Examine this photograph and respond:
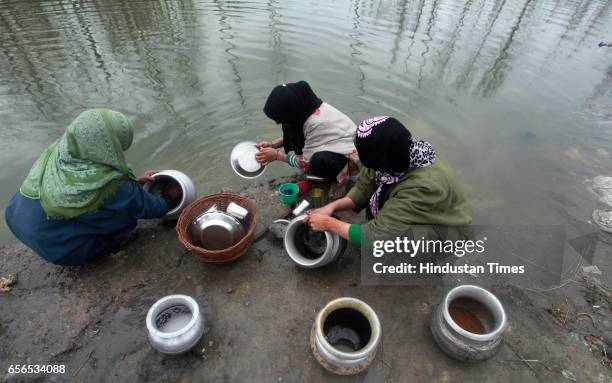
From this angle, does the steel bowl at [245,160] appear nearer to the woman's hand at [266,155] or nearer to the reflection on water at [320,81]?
the woman's hand at [266,155]

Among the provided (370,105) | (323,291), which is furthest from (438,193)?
(370,105)

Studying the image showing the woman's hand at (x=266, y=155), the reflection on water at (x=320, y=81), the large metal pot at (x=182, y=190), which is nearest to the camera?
the large metal pot at (x=182, y=190)

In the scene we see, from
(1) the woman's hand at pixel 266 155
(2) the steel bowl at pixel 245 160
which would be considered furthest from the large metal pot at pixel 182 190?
(1) the woman's hand at pixel 266 155

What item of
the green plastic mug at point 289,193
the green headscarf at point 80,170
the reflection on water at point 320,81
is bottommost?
the reflection on water at point 320,81

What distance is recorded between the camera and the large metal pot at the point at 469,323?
217cm

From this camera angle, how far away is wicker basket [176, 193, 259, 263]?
2.80 meters

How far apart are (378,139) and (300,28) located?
27.6ft

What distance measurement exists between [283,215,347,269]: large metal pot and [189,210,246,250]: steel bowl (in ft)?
1.54

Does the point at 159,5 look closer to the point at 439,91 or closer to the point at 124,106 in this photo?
the point at 124,106

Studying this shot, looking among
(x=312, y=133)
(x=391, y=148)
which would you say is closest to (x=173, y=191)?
(x=312, y=133)

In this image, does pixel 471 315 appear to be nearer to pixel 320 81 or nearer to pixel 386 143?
pixel 386 143

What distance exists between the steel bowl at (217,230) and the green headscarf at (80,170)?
815 mm

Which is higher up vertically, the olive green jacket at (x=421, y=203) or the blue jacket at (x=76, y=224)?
the olive green jacket at (x=421, y=203)

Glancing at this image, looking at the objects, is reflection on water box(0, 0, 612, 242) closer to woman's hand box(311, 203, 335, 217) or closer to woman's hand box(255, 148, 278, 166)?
woman's hand box(255, 148, 278, 166)
